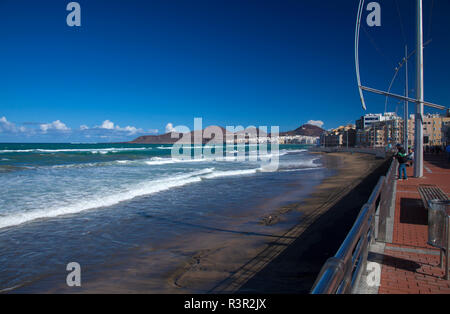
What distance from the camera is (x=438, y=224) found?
320 cm

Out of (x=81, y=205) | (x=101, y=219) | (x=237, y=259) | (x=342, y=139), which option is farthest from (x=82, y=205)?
(x=342, y=139)

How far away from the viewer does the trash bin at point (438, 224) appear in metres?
3.15

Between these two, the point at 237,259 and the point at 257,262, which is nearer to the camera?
the point at 257,262

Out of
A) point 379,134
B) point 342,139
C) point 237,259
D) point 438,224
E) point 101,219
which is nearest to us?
point 438,224

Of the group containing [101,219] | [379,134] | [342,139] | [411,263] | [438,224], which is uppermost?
[379,134]

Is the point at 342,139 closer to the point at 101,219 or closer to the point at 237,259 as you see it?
the point at 101,219

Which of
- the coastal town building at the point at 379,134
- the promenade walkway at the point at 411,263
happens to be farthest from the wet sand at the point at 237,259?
the coastal town building at the point at 379,134

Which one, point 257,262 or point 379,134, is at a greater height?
point 379,134

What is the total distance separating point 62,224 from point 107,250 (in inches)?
117

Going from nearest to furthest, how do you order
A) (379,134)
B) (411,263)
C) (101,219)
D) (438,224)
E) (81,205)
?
(438,224)
(411,263)
(101,219)
(81,205)
(379,134)
